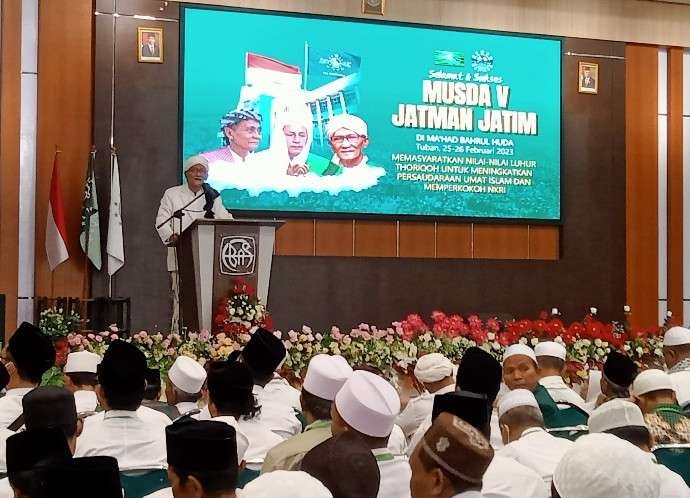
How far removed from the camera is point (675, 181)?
11844 mm

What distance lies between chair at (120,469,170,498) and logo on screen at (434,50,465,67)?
7.99m

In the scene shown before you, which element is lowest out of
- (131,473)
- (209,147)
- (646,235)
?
(131,473)

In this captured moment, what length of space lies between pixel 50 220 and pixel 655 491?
7.82 metres

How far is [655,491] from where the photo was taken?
7.06 feet

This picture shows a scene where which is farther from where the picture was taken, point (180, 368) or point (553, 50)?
point (553, 50)

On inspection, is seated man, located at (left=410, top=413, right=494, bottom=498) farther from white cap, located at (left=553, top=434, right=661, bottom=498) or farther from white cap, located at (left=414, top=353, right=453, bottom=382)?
white cap, located at (left=414, top=353, right=453, bottom=382)

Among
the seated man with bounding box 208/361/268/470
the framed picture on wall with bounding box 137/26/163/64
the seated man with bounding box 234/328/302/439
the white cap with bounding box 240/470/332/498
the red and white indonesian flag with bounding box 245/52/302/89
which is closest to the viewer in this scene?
the white cap with bounding box 240/470/332/498

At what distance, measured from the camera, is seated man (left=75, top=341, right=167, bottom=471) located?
133 inches

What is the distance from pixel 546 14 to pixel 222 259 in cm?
590

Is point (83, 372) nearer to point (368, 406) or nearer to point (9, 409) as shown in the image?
point (9, 409)

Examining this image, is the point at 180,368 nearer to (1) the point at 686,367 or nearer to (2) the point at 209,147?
(1) the point at 686,367

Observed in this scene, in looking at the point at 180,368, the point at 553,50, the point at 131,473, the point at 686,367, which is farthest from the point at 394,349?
the point at 553,50

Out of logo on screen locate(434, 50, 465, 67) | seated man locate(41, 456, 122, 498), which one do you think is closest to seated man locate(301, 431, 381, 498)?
seated man locate(41, 456, 122, 498)

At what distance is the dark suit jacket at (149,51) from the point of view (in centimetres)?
976
